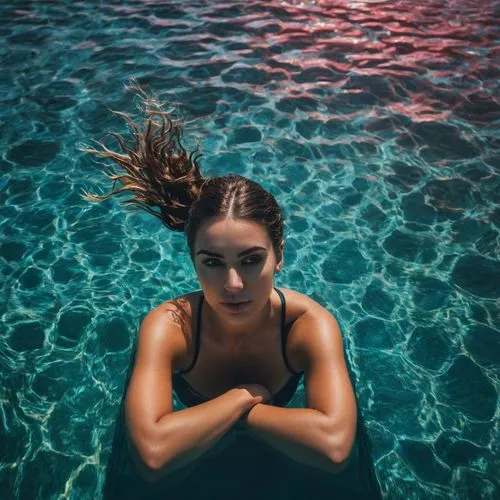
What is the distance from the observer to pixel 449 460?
12.0 ft

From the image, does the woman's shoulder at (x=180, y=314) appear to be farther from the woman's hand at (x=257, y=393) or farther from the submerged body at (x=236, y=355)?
the woman's hand at (x=257, y=393)

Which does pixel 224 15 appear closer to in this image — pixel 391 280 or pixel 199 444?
pixel 391 280

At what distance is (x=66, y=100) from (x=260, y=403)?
259 inches

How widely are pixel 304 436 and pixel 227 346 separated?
0.88 meters

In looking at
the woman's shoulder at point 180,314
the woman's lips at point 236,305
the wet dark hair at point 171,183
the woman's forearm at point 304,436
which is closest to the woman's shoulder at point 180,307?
the woman's shoulder at point 180,314

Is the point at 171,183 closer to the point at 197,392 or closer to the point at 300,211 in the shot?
the point at 197,392

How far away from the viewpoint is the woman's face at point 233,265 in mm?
2654

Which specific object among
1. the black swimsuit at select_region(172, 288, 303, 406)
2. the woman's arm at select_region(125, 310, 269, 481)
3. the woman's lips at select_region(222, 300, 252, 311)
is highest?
the woman's lips at select_region(222, 300, 252, 311)

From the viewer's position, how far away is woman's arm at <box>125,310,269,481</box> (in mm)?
2584

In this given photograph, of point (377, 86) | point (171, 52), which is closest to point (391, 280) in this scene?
point (377, 86)

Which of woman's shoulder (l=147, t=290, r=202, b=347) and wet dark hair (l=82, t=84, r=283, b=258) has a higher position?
wet dark hair (l=82, t=84, r=283, b=258)

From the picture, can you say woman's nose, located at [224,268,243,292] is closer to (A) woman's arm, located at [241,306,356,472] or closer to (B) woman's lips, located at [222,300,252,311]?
(B) woman's lips, located at [222,300,252,311]

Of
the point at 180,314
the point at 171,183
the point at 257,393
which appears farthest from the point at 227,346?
the point at 171,183

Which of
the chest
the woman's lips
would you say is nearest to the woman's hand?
the chest
